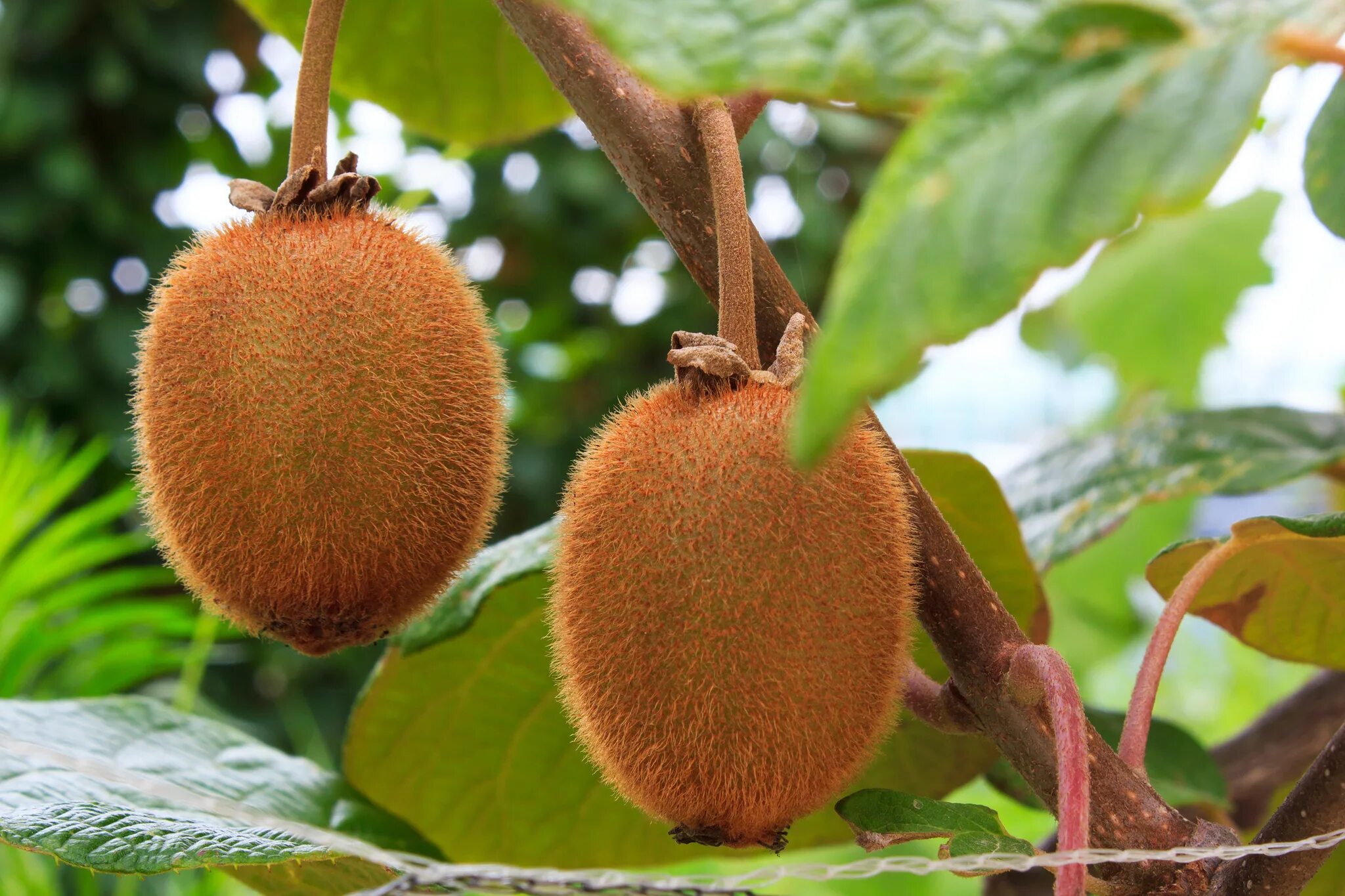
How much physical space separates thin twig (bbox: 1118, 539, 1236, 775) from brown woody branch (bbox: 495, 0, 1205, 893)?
0.05ft

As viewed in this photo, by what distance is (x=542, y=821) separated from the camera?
29.5 inches

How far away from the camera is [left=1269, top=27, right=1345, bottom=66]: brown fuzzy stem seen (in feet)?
0.85

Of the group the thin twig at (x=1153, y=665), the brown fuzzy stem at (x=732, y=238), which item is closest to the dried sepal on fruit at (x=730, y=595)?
the brown fuzzy stem at (x=732, y=238)

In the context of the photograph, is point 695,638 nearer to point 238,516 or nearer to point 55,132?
point 238,516

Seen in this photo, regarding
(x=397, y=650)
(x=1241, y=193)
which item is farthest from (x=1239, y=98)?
(x=1241, y=193)

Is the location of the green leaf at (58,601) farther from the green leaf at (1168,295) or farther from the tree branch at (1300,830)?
the green leaf at (1168,295)

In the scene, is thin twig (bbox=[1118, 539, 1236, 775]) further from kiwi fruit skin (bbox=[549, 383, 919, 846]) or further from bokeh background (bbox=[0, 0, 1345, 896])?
bokeh background (bbox=[0, 0, 1345, 896])

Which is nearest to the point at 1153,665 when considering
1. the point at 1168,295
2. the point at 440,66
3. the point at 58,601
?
the point at 440,66

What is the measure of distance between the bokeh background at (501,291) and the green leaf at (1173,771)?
94 centimetres

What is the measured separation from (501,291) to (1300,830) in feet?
7.08

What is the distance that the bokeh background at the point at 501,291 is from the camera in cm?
186

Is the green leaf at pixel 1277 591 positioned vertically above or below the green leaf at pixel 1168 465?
below

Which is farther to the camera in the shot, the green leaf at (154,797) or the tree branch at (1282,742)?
the tree branch at (1282,742)

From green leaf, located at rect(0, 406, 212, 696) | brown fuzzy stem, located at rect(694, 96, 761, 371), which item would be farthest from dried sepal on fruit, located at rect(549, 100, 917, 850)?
green leaf, located at rect(0, 406, 212, 696)
